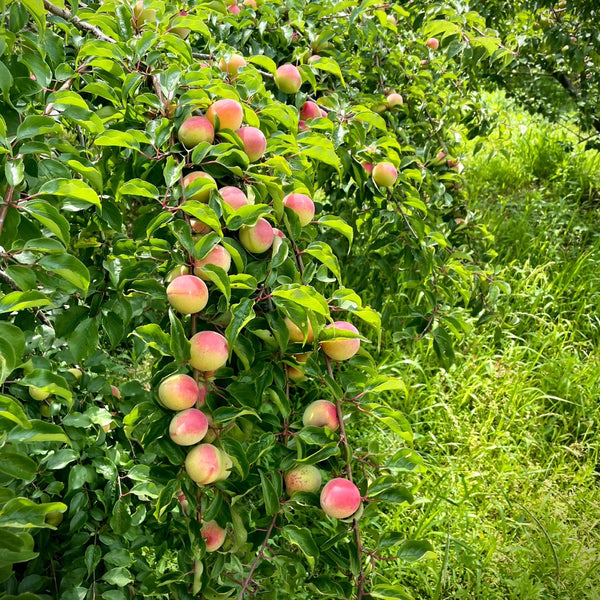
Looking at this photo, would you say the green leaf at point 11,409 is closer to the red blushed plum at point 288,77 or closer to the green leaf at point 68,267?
the green leaf at point 68,267

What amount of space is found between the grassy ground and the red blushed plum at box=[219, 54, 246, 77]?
1068 mm

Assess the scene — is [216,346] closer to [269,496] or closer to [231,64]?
[269,496]

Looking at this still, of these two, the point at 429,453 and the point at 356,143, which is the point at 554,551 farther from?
the point at 356,143

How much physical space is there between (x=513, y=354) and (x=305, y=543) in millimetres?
1875

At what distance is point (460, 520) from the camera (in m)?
1.77

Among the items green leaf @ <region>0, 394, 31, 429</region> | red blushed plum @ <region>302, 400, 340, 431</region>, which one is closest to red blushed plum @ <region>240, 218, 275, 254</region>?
red blushed plum @ <region>302, 400, 340, 431</region>

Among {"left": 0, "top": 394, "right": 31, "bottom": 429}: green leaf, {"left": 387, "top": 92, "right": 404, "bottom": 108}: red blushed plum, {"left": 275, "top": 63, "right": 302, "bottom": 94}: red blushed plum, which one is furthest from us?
{"left": 387, "top": 92, "right": 404, "bottom": 108}: red blushed plum

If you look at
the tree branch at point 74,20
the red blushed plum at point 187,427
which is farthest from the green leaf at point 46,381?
the tree branch at point 74,20

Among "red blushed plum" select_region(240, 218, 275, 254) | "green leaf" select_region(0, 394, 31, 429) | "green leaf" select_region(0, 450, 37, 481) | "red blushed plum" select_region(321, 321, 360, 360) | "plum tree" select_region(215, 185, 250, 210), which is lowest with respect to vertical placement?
"green leaf" select_region(0, 450, 37, 481)

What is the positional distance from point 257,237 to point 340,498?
32 cm

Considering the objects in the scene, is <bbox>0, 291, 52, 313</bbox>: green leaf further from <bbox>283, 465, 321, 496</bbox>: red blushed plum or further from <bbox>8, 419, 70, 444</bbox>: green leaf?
<bbox>283, 465, 321, 496</bbox>: red blushed plum

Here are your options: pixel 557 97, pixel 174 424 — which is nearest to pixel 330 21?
pixel 174 424

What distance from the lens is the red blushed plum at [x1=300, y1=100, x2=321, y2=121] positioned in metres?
1.14

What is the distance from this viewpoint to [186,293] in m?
0.66
